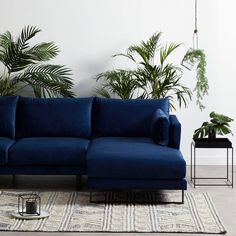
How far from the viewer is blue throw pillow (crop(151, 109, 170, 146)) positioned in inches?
216

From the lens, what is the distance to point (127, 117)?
5.97 meters

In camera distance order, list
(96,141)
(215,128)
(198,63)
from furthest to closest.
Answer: (198,63)
(215,128)
(96,141)

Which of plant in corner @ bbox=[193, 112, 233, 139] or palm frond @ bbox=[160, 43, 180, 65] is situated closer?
plant in corner @ bbox=[193, 112, 233, 139]

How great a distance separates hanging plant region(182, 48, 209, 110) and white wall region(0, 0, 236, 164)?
190mm

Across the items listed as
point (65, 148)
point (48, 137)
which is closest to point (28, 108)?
point (48, 137)

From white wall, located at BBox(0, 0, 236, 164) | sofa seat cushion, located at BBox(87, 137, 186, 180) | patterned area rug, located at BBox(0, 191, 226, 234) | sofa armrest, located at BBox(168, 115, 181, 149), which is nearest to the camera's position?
patterned area rug, located at BBox(0, 191, 226, 234)

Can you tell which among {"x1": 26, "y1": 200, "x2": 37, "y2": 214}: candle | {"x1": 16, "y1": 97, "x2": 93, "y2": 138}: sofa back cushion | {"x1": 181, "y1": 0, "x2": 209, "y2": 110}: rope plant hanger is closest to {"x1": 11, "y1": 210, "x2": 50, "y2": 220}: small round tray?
{"x1": 26, "y1": 200, "x2": 37, "y2": 214}: candle

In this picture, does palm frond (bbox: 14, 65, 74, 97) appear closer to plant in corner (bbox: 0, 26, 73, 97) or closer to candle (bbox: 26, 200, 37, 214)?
plant in corner (bbox: 0, 26, 73, 97)

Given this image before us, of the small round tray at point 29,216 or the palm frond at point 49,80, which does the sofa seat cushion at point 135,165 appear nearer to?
the small round tray at point 29,216

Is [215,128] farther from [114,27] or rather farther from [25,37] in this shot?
[25,37]

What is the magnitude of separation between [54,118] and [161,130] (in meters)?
1.08

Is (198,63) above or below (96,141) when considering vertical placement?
above

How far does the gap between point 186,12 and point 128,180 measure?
92.6 inches

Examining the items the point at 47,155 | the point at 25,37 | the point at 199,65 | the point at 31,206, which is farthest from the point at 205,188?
the point at 25,37
